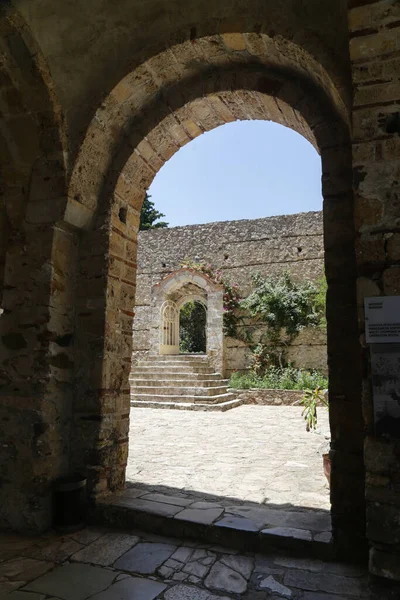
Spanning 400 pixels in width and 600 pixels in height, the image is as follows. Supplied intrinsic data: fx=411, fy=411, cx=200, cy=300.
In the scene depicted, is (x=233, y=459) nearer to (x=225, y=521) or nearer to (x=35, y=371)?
(x=225, y=521)

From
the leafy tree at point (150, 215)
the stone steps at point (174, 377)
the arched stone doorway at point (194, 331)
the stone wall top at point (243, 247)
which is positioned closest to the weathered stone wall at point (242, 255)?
the stone wall top at point (243, 247)

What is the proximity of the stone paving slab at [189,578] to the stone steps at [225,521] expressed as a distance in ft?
0.21

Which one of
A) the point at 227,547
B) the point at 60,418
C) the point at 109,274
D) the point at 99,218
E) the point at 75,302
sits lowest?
the point at 227,547

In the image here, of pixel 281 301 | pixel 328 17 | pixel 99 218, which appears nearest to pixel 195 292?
pixel 281 301

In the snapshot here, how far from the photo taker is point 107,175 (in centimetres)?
364

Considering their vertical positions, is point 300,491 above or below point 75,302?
below

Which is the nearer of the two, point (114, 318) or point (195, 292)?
point (114, 318)

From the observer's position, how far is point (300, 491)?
3693 millimetres

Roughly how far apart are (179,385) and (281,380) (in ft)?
10.00

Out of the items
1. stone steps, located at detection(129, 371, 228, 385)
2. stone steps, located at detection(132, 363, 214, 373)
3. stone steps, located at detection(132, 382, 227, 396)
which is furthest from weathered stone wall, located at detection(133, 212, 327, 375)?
stone steps, located at detection(132, 382, 227, 396)

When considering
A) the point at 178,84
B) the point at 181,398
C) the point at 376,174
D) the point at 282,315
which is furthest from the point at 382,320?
the point at 282,315

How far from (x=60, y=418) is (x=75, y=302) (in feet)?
3.12

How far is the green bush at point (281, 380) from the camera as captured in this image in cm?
1156

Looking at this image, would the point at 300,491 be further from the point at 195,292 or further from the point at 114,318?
the point at 195,292
